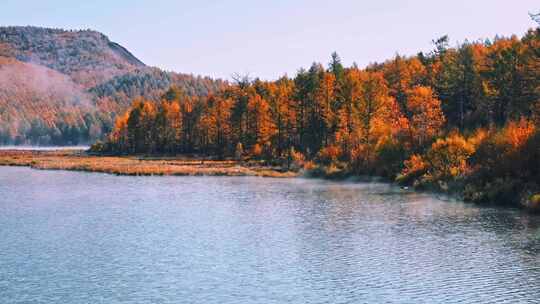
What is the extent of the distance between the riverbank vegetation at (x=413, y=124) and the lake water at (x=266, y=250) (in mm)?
6598

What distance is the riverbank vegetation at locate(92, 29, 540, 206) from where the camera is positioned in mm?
59812

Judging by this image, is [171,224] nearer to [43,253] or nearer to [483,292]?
[43,253]

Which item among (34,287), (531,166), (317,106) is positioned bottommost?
(34,287)

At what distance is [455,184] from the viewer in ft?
207

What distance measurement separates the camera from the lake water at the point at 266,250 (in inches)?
1110

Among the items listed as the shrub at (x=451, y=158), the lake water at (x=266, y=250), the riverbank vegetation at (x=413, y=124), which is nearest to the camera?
the lake water at (x=266, y=250)

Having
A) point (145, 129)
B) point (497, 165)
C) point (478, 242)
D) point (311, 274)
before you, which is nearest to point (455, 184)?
point (497, 165)

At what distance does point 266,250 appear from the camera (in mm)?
37188

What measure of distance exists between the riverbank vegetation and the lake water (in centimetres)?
660

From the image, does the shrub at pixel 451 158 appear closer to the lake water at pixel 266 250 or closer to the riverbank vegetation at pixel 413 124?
the riverbank vegetation at pixel 413 124

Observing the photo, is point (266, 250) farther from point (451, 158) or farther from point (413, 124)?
point (413, 124)

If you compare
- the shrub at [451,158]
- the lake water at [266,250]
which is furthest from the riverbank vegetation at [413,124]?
the lake water at [266,250]

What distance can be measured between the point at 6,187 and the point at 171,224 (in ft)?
129

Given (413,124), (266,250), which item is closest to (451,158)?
(413,124)
